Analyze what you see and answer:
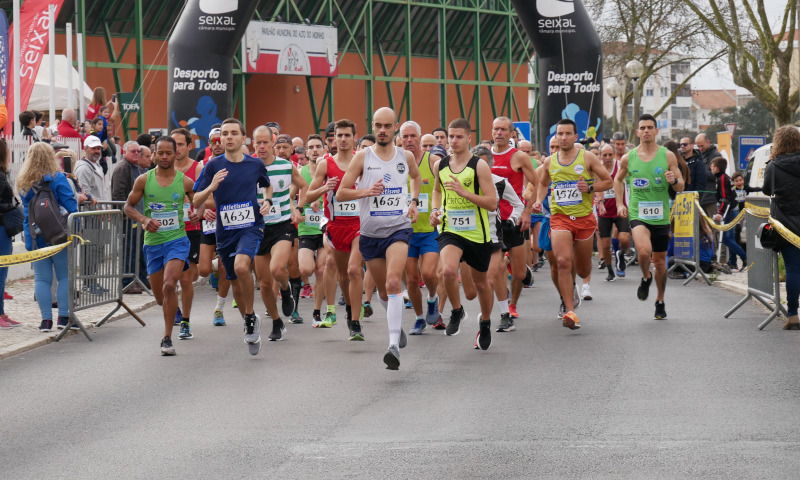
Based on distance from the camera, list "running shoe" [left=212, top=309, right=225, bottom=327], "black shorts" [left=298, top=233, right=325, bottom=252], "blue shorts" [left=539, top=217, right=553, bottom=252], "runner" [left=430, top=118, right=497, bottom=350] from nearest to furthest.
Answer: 1. "runner" [left=430, top=118, right=497, bottom=350]
2. "running shoe" [left=212, top=309, right=225, bottom=327]
3. "black shorts" [left=298, top=233, right=325, bottom=252]
4. "blue shorts" [left=539, top=217, right=553, bottom=252]

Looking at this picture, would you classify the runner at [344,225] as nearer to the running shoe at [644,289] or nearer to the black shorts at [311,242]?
the black shorts at [311,242]

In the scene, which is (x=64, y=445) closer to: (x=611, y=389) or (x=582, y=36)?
(x=611, y=389)

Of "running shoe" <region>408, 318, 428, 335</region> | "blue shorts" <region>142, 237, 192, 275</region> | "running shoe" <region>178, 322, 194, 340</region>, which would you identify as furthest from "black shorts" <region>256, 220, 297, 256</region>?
"running shoe" <region>408, 318, 428, 335</region>

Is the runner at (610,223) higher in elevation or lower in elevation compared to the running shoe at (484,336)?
higher

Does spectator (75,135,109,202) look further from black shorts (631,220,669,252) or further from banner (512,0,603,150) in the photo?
banner (512,0,603,150)

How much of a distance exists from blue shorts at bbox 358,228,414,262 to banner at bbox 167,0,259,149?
11.1m

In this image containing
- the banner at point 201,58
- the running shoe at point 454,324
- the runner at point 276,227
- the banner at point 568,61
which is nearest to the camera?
the runner at point 276,227

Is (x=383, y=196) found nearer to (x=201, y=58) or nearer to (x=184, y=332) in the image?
(x=184, y=332)

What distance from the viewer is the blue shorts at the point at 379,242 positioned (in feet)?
32.2

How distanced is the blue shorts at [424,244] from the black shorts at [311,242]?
5.48 ft

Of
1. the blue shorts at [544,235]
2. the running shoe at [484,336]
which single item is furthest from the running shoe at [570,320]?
the blue shorts at [544,235]

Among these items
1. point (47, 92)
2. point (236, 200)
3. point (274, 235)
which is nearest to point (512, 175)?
point (274, 235)

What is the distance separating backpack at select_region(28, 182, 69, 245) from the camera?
12.2m

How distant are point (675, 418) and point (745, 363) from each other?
2.53 m
